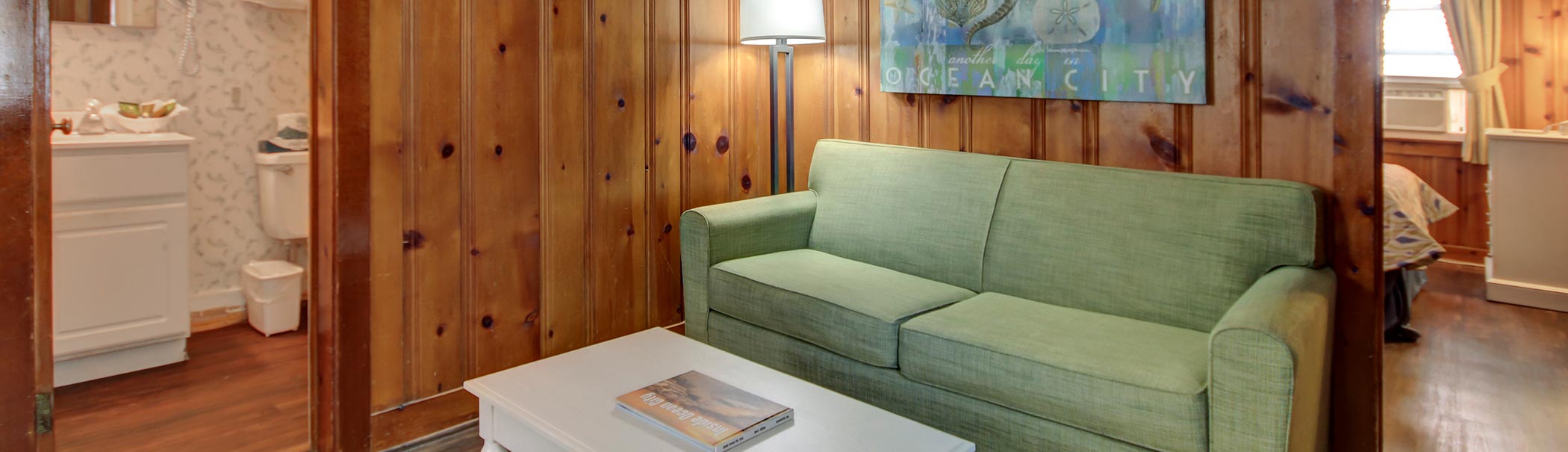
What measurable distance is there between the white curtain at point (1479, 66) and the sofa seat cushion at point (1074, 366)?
3.86m

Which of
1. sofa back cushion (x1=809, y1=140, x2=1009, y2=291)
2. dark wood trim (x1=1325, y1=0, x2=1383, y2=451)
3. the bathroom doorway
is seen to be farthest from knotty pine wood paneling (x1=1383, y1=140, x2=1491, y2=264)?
the bathroom doorway

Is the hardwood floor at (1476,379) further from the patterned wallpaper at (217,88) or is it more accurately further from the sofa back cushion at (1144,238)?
the patterned wallpaper at (217,88)

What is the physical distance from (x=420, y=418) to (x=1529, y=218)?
4.73 metres

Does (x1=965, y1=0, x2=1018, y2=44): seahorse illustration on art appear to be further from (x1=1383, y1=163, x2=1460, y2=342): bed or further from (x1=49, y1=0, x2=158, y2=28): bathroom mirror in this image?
(x1=49, y1=0, x2=158, y2=28): bathroom mirror

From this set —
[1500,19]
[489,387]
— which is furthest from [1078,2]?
[1500,19]

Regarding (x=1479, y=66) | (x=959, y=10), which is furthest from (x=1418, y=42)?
(x=959, y=10)

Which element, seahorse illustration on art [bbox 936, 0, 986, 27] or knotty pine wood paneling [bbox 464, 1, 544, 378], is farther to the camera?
seahorse illustration on art [bbox 936, 0, 986, 27]

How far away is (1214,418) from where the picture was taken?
1.78m

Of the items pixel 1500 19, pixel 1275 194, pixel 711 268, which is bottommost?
pixel 711 268

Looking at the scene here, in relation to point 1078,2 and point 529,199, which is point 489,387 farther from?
point 1078,2

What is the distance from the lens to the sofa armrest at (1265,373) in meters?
1.68

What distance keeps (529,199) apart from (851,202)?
3.41 ft

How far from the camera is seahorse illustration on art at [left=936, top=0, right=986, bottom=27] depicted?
3000 millimetres

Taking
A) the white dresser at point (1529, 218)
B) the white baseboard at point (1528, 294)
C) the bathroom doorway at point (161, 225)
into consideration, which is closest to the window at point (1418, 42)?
the white dresser at point (1529, 218)
